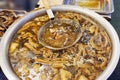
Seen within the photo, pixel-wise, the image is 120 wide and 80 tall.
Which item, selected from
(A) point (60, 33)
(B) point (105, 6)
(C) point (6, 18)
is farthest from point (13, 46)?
(B) point (105, 6)

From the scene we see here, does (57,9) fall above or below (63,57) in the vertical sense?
above

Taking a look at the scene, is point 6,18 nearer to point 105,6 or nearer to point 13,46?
point 13,46

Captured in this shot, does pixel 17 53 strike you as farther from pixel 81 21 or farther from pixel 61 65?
pixel 81 21

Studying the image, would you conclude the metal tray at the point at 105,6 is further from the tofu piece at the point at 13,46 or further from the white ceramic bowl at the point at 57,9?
the tofu piece at the point at 13,46

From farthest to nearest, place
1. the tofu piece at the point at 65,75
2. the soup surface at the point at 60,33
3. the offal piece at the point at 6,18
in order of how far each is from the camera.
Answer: the offal piece at the point at 6,18 → the soup surface at the point at 60,33 → the tofu piece at the point at 65,75

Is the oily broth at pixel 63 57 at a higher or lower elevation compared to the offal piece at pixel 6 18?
lower

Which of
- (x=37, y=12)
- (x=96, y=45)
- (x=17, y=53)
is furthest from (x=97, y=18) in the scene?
(x=17, y=53)

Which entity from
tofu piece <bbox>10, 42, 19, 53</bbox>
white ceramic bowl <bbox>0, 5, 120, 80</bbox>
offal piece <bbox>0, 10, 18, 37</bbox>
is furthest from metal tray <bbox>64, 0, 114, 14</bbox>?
tofu piece <bbox>10, 42, 19, 53</bbox>

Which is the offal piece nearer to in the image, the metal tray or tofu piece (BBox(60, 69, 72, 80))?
the metal tray

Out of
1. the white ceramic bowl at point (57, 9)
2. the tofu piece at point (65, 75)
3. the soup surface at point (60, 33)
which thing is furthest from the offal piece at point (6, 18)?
the tofu piece at point (65, 75)

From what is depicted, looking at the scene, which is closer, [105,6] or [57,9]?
[57,9]
